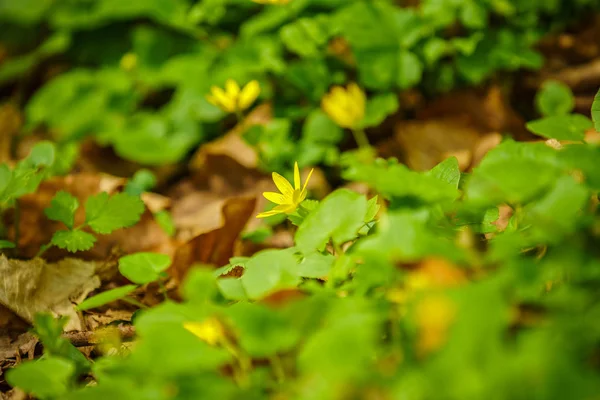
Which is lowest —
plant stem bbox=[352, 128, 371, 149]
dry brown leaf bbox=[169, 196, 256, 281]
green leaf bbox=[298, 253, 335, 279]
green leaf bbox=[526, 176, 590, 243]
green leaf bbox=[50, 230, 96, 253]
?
plant stem bbox=[352, 128, 371, 149]

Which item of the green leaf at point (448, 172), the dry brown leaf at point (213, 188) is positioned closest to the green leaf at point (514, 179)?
the green leaf at point (448, 172)

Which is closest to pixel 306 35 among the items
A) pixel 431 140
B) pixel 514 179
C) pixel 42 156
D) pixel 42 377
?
pixel 431 140

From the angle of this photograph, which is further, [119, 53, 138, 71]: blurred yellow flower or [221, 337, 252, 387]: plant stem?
[119, 53, 138, 71]: blurred yellow flower

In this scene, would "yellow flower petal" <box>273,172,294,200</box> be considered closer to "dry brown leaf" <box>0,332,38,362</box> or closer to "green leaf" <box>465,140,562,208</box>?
"green leaf" <box>465,140,562,208</box>

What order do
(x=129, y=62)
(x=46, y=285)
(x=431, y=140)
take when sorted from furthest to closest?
(x=129, y=62) < (x=431, y=140) < (x=46, y=285)

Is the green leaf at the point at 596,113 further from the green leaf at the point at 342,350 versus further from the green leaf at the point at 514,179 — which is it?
the green leaf at the point at 342,350

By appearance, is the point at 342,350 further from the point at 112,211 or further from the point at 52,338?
the point at 112,211

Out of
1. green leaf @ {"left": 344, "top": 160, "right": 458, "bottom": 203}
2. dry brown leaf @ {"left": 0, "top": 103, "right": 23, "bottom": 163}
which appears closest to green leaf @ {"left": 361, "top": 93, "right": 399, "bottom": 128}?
green leaf @ {"left": 344, "top": 160, "right": 458, "bottom": 203}
